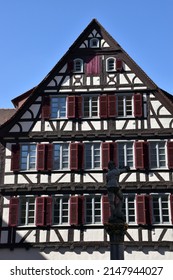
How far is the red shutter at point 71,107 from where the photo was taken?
66.9ft

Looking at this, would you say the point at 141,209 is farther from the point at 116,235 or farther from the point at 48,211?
the point at 116,235

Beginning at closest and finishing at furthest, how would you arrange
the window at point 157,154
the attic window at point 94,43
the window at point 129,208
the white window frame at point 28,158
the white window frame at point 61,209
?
the window at point 129,208 < the white window frame at point 61,209 < the window at point 157,154 < the white window frame at point 28,158 < the attic window at point 94,43

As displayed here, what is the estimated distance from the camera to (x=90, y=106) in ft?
68.0

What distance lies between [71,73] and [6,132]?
173 inches

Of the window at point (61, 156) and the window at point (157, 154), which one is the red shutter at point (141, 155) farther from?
the window at point (61, 156)

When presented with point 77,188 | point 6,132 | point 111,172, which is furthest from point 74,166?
point 111,172

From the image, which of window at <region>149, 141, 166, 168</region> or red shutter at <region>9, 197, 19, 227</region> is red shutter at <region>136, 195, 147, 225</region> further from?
red shutter at <region>9, 197, 19, 227</region>

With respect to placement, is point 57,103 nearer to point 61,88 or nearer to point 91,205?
point 61,88

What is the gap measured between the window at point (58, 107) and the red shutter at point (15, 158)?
2363mm

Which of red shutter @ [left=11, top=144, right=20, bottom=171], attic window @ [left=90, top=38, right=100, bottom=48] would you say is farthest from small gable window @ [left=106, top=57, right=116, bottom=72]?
red shutter @ [left=11, top=144, right=20, bottom=171]

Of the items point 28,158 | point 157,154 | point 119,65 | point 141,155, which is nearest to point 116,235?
point 141,155

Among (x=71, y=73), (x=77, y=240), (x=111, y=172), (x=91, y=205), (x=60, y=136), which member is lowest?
(x=77, y=240)

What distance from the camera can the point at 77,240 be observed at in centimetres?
1858

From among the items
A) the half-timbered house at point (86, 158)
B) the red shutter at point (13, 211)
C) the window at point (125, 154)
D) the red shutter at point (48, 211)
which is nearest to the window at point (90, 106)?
the half-timbered house at point (86, 158)
